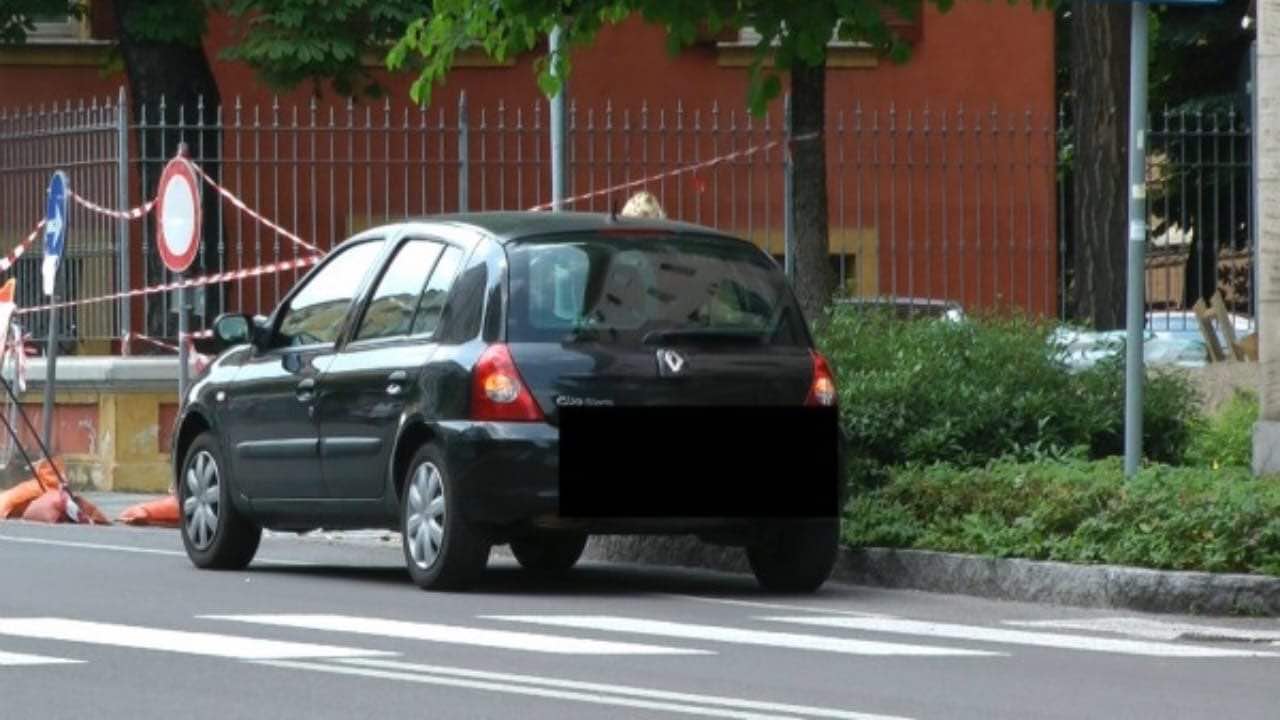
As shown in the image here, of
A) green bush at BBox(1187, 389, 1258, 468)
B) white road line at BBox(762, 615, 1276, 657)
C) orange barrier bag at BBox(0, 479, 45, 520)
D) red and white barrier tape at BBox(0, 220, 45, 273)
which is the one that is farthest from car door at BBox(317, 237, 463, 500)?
red and white barrier tape at BBox(0, 220, 45, 273)

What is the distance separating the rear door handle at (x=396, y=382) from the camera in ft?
48.5

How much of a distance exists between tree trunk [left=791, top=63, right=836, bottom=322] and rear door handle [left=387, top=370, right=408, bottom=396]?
5676mm

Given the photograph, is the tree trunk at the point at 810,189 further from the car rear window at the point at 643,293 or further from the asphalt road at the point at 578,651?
the car rear window at the point at 643,293

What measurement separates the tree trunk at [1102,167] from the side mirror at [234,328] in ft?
42.4

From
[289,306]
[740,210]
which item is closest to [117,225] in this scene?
[740,210]

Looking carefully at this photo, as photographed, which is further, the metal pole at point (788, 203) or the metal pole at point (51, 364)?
the metal pole at point (51, 364)

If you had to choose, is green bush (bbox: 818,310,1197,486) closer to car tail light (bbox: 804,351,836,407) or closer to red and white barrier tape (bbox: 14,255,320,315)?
car tail light (bbox: 804,351,836,407)

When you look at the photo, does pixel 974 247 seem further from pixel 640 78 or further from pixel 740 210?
pixel 640 78

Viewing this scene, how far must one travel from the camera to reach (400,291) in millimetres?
15273

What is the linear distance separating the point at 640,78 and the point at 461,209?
40.4 ft

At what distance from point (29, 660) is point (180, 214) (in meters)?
10.8

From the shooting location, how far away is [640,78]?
3662 cm

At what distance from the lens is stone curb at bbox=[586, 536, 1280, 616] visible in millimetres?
13961

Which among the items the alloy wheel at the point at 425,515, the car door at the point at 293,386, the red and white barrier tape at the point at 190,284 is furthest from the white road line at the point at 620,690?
the red and white barrier tape at the point at 190,284
